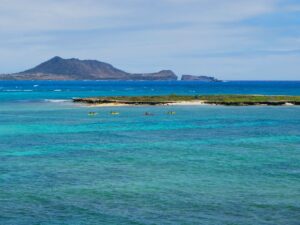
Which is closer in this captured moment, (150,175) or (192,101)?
(150,175)

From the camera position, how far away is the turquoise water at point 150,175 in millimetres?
27484

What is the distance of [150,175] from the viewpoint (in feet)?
120

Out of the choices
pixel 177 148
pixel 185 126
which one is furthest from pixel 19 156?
pixel 185 126

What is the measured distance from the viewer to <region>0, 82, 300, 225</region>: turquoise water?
2748 cm

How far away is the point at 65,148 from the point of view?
4984 cm

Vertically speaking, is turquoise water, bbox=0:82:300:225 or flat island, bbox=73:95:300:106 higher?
flat island, bbox=73:95:300:106

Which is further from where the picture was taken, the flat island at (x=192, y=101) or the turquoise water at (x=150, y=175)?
the flat island at (x=192, y=101)

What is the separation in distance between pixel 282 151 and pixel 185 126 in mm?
23643

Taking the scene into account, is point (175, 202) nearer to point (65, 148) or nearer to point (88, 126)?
point (65, 148)

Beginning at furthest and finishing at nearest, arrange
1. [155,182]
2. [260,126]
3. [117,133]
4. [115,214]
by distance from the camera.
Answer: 1. [260,126]
2. [117,133]
3. [155,182]
4. [115,214]

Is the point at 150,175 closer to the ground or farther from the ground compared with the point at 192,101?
closer to the ground

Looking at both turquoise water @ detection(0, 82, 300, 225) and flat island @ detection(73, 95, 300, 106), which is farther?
flat island @ detection(73, 95, 300, 106)

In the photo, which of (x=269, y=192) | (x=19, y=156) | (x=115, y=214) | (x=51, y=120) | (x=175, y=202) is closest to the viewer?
(x=115, y=214)

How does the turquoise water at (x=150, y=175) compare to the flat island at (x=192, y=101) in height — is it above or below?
below
